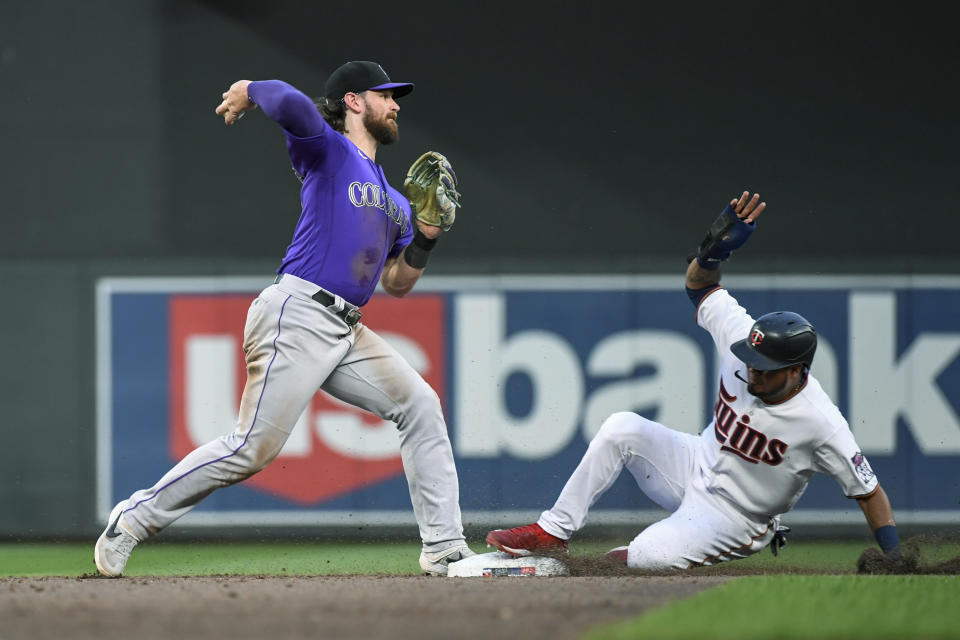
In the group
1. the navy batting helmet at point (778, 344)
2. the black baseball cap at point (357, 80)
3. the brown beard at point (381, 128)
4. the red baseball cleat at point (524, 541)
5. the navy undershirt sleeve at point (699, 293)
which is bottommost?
the red baseball cleat at point (524, 541)

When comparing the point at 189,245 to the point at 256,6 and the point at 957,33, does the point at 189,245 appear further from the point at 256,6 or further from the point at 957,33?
the point at 957,33

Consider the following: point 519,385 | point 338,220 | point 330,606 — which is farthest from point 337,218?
point 519,385

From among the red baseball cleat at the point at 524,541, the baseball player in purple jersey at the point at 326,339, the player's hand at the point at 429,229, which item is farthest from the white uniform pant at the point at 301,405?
the player's hand at the point at 429,229

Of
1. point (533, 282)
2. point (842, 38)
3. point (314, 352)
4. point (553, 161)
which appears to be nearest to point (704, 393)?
point (533, 282)

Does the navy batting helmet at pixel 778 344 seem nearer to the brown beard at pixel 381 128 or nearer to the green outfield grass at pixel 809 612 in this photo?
the green outfield grass at pixel 809 612

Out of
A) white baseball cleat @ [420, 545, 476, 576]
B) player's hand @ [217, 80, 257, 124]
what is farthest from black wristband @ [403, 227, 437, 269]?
white baseball cleat @ [420, 545, 476, 576]

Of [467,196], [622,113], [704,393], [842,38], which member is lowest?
[704,393]

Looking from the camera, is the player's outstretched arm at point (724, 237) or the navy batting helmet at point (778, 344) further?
the player's outstretched arm at point (724, 237)
